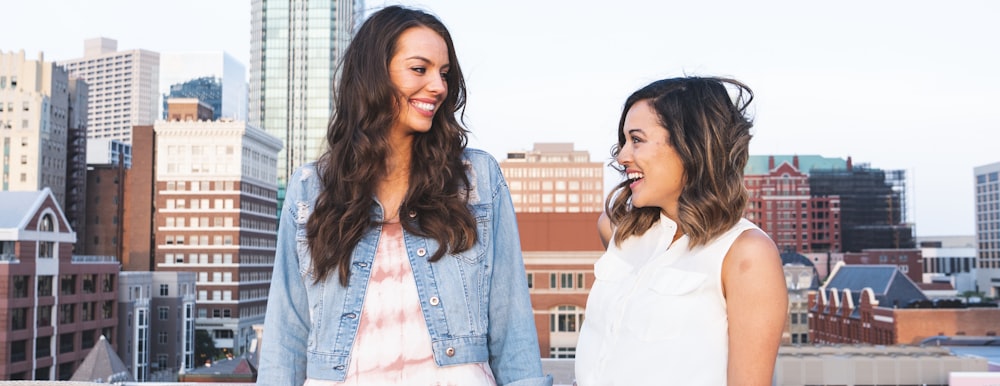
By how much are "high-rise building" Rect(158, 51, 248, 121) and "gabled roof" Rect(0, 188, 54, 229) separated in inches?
4875

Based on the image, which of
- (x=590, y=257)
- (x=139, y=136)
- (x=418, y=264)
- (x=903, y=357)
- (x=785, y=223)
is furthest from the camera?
(x=785, y=223)

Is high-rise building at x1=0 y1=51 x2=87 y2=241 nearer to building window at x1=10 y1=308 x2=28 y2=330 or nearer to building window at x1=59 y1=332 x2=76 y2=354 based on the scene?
building window at x1=59 y1=332 x2=76 y2=354

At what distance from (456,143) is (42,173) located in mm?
93832

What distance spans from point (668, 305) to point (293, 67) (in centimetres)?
11840

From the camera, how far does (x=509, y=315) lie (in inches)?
124

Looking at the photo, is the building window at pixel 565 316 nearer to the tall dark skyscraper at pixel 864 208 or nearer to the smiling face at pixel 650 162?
the smiling face at pixel 650 162

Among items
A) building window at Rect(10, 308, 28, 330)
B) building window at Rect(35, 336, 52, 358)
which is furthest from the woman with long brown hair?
building window at Rect(35, 336, 52, 358)

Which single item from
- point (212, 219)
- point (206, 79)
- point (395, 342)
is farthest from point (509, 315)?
point (206, 79)

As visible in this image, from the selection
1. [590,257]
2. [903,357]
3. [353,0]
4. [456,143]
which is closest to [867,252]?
[353,0]

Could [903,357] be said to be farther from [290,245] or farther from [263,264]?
[263,264]

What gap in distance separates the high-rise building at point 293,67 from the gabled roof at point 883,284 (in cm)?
6895

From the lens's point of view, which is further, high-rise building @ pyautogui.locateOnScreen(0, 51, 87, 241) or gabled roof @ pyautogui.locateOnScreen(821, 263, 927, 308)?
high-rise building @ pyautogui.locateOnScreen(0, 51, 87, 241)

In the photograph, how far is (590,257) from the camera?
42.5 m

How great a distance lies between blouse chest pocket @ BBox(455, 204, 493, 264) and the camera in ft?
10.2
